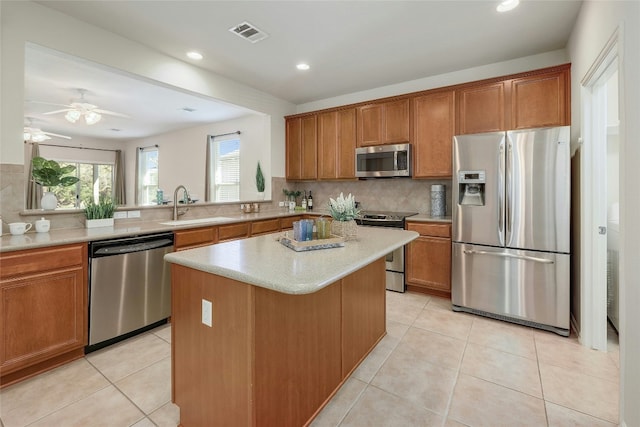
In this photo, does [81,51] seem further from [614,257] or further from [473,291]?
[614,257]

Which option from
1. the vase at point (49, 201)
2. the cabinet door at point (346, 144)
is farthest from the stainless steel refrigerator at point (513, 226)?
the vase at point (49, 201)

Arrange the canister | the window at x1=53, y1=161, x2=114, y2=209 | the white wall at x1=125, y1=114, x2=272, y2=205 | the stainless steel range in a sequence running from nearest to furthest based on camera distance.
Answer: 1. the stainless steel range
2. the canister
3. the white wall at x1=125, y1=114, x2=272, y2=205
4. the window at x1=53, y1=161, x2=114, y2=209

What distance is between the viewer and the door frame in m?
2.20

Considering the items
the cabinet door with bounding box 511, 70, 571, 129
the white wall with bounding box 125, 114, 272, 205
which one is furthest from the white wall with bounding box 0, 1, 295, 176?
the cabinet door with bounding box 511, 70, 571, 129

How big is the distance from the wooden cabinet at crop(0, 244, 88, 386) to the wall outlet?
1.47 metres

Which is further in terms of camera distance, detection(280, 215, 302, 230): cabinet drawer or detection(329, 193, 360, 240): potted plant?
detection(280, 215, 302, 230): cabinet drawer

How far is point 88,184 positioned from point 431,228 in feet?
27.7

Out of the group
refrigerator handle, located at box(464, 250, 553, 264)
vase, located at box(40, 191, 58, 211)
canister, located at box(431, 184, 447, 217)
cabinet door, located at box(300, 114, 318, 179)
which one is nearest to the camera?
vase, located at box(40, 191, 58, 211)

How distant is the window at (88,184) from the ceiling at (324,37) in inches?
146

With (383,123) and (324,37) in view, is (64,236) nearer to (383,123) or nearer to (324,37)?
(324,37)

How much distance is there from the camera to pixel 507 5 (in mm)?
2346

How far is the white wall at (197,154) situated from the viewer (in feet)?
17.7

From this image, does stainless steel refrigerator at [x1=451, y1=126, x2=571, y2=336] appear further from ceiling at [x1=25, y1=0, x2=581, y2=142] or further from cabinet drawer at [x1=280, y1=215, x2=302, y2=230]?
cabinet drawer at [x1=280, y1=215, x2=302, y2=230]

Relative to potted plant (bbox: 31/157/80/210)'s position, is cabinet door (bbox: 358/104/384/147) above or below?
above
